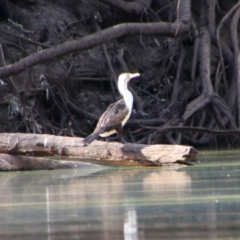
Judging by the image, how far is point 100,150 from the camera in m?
9.54

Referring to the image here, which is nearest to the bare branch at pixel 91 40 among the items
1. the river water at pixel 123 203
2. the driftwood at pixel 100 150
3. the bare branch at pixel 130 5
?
the bare branch at pixel 130 5

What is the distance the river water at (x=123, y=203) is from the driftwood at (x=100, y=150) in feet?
0.34

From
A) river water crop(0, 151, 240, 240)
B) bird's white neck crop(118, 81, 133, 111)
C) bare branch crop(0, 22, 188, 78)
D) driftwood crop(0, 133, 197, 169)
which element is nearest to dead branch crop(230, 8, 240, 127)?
bare branch crop(0, 22, 188, 78)

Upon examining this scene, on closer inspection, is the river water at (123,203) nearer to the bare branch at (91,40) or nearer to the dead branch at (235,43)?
the bare branch at (91,40)

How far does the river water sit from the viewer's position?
5.06 m

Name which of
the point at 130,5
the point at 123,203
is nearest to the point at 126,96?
the point at 130,5

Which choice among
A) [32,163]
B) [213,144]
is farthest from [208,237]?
[213,144]

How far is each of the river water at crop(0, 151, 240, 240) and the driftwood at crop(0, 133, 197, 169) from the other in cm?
10

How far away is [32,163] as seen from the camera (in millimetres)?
9664

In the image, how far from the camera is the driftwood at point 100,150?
911cm

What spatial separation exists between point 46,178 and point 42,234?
143 inches

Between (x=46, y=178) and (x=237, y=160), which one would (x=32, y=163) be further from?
(x=237, y=160)

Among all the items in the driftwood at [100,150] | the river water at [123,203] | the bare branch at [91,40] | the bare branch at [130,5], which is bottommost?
the river water at [123,203]

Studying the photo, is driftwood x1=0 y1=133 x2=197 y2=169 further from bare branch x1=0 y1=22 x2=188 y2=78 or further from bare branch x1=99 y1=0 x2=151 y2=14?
bare branch x1=99 y1=0 x2=151 y2=14
